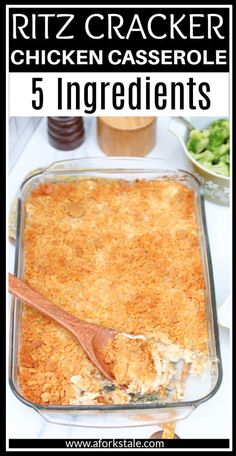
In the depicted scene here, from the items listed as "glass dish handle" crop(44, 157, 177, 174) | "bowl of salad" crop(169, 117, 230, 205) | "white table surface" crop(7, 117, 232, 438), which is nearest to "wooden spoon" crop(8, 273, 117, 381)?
"white table surface" crop(7, 117, 232, 438)

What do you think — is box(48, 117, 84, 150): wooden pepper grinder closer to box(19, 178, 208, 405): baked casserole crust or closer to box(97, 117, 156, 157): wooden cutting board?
box(97, 117, 156, 157): wooden cutting board

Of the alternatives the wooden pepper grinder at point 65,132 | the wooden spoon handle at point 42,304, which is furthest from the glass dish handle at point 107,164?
the wooden spoon handle at point 42,304

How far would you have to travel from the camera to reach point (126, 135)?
206 cm

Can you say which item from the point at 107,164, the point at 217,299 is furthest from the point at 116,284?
the point at 107,164

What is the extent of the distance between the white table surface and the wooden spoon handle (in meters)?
0.21

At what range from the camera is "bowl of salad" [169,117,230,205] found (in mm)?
1946

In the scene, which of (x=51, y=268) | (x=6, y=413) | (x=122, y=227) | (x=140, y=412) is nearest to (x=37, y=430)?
(x=6, y=413)

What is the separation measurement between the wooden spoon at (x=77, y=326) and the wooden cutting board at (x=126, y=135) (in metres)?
0.66

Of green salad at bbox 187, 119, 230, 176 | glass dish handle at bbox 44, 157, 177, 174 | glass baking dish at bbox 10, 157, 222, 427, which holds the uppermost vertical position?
green salad at bbox 187, 119, 230, 176

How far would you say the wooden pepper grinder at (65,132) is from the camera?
2105 mm

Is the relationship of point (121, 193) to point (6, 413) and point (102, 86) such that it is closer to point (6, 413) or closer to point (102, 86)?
point (102, 86)

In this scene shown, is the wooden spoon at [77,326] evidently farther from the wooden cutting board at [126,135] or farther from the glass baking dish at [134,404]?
the wooden cutting board at [126,135]

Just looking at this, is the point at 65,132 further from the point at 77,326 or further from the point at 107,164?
the point at 77,326

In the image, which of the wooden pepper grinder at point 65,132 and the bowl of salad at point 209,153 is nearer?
the bowl of salad at point 209,153
